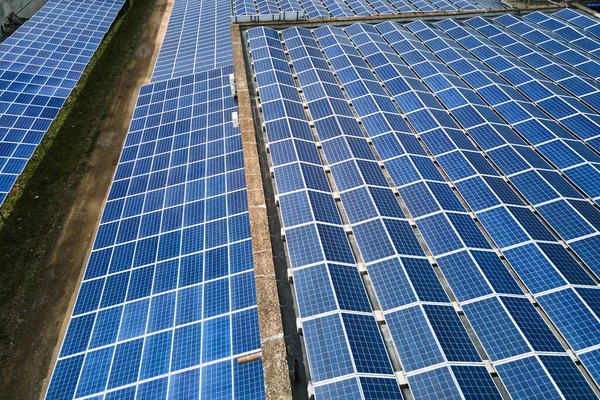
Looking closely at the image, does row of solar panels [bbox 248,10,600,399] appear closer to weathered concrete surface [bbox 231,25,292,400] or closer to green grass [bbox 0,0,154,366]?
weathered concrete surface [bbox 231,25,292,400]

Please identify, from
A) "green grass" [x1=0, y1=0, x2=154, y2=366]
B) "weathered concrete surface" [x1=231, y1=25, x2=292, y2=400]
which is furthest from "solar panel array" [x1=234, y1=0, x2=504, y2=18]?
"weathered concrete surface" [x1=231, y1=25, x2=292, y2=400]

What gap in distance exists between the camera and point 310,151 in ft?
60.1

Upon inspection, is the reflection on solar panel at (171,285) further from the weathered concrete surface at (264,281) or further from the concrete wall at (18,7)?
the concrete wall at (18,7)

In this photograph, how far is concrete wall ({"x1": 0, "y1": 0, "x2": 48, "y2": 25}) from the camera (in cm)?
4591

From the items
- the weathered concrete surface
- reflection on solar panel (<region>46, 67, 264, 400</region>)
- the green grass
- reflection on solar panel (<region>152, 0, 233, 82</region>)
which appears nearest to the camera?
the weathered concrete surface

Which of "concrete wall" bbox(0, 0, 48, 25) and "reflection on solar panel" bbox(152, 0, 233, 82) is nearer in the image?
"reflection on solar panel" bbox(152, 0, 233, 82)

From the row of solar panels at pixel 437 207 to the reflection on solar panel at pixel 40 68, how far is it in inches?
690

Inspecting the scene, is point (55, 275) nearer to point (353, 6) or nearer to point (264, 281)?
point (264, 281)

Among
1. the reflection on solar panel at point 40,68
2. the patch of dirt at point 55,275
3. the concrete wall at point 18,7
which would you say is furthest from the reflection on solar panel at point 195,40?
the concrete wall at point 18,7

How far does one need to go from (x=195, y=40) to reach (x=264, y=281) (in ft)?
109

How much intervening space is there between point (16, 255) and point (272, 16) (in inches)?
996

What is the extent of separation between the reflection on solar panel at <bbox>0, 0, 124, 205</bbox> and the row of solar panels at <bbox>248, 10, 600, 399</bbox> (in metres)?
17.5

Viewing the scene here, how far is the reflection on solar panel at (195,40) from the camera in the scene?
108 ft

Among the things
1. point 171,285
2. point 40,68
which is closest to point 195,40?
point 40,68
